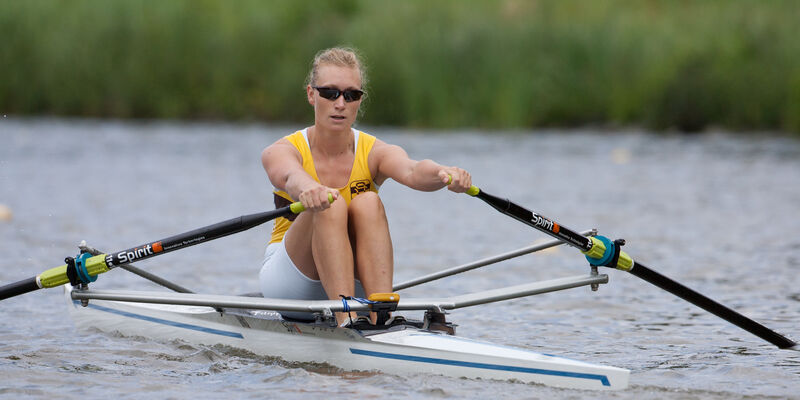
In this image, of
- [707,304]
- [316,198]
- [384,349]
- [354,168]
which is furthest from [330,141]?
[707,304]

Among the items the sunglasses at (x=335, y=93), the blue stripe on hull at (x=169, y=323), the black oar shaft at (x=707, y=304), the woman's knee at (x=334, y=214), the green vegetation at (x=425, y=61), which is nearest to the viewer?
the woman's knee at (x=334, y=214)

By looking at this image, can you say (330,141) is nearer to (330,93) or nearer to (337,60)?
(330,93)

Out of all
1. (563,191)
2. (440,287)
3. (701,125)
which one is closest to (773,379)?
(440,287)

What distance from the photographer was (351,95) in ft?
17.7

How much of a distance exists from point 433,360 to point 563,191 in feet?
32.2

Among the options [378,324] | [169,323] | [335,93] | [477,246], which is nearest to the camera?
[378,324]

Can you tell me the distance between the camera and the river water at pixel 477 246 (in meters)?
5.23

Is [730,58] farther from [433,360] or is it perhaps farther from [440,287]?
[433,360]

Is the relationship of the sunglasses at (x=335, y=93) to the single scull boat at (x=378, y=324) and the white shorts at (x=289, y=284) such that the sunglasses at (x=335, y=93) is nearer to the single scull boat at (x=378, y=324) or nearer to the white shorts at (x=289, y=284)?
the single scull boat at (x=378, y=324)

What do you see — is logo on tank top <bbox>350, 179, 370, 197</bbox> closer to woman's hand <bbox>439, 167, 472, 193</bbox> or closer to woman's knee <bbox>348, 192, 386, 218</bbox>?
woman's knee <bbox>348, 192, 386, 218</bbox>

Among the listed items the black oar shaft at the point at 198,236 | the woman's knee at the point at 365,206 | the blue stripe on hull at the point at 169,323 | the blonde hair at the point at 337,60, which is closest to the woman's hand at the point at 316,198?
the black oar shaft at the point at 198,236

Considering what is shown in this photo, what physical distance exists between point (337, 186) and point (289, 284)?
21.9 inches

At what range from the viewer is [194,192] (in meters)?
14.5

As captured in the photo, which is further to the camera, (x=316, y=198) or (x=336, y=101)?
(x=336, y=101)
